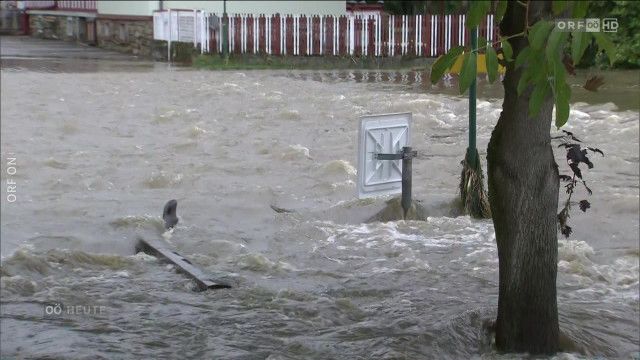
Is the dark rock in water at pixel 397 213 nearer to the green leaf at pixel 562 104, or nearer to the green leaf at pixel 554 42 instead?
the green leaf at pixel 562 104

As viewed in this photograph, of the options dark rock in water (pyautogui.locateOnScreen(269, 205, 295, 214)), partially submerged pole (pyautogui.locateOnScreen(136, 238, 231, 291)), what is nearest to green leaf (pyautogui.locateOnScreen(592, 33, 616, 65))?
partially submerged pole (pyautogui.locateOnScreen(136, 238, 231, 291))

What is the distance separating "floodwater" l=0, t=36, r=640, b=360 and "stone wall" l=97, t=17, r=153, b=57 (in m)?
14.8

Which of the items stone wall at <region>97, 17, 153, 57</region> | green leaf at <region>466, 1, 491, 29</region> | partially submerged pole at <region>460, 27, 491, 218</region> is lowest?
partially submerged pole at <region>460, 27, 491, 218</region>

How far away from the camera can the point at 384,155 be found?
8.04 metres

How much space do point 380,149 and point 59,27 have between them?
34597 mm

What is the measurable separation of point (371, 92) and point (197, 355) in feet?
45.8

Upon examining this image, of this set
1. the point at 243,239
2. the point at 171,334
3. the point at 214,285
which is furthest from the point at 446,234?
the point at 171,334

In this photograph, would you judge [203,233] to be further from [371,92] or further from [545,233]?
[371,92]

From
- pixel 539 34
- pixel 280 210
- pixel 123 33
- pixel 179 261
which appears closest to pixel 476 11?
pixel 539 34

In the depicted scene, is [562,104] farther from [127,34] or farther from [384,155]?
[127,34]

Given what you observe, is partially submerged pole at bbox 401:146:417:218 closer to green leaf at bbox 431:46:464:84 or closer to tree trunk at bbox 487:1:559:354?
tree trunk at bbox 487:1:559:354

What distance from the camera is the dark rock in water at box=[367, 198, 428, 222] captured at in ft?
28.6

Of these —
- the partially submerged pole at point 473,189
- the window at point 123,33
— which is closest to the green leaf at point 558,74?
the partially submerged pole at point 473,189

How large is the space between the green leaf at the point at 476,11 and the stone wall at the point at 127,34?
26.8 meters
